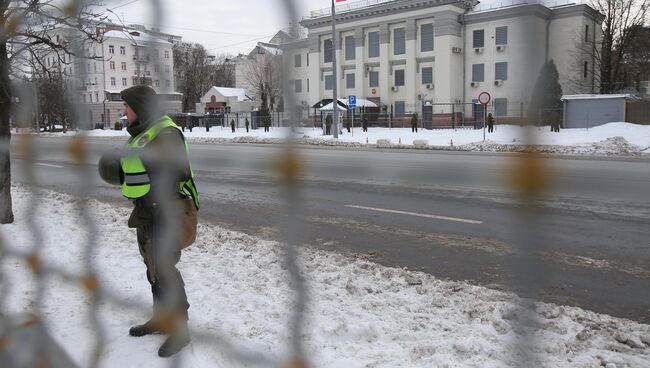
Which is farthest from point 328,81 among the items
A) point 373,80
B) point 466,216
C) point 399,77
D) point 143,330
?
point 373,80

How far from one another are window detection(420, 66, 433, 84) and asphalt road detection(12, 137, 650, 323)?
76.9ft

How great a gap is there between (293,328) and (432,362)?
1654 mm

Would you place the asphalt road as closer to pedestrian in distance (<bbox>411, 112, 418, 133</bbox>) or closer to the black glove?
the black glove

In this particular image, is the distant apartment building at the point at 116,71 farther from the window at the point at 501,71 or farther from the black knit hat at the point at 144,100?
the window at the point at 501,71

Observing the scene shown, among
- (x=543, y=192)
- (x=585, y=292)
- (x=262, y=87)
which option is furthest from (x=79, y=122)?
(x=585, y=292)

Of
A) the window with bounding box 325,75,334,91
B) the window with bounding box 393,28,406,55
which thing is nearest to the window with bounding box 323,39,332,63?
the window with bounding box 325,75,334,91

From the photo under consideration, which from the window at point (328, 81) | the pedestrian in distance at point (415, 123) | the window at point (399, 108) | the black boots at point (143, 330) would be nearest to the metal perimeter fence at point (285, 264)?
the black boots at point (143, 330)

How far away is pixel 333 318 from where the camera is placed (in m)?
3.49

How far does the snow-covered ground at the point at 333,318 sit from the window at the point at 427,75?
105 feet

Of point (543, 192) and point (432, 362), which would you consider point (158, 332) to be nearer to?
point (432, 362)

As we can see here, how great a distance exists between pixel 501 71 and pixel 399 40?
37.8 meters

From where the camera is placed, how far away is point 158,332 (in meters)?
2.90

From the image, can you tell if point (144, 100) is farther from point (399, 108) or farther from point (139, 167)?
point (399, 108)

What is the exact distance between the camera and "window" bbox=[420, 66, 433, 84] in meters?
35.7
